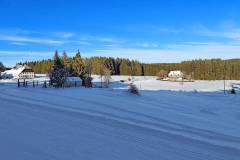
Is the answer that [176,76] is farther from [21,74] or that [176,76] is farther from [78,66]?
[78,66]

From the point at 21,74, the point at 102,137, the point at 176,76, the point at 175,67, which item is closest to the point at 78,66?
the point at 21,74

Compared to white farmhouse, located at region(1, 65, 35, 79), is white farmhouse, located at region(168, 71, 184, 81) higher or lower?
lower

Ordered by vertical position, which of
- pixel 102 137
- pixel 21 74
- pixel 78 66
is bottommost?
pixel 102 137

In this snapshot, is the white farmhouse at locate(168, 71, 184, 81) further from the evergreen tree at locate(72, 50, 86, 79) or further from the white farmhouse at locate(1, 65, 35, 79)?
the evergreen tree at locate(72, 50, 86, 79)

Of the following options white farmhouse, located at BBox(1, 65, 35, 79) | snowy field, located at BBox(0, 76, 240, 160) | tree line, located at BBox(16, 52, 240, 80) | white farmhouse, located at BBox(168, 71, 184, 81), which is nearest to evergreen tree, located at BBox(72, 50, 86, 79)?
white farmhouse, located at BBox(1, 65, 35, 79)

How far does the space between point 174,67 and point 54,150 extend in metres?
180

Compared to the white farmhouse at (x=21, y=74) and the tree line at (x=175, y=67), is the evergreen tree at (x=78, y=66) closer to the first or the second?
the white farmhouse at (x=21, y=74)

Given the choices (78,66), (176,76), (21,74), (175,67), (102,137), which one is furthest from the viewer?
(175,67)

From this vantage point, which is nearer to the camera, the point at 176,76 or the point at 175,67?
the point at 176,76

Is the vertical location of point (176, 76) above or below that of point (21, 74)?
below

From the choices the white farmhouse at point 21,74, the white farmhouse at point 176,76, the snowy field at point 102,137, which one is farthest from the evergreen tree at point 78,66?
the white farmhouse at point 176,76

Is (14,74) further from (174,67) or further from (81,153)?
(81,153)

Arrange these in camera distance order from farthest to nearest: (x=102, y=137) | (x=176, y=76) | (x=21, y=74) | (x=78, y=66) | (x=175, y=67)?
(x=175, y=67) < (x=176, y=76) < (x=21, y=74) < (x=78, y=66) < (x=102, y=137)

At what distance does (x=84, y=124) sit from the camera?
15617 mm
